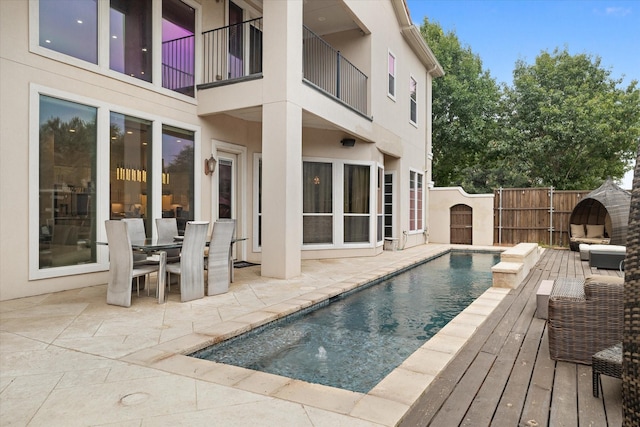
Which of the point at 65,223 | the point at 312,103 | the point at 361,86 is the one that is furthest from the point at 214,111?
the point at 361,86

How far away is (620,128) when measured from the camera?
16.6 metres

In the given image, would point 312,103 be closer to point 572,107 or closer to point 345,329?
point 345,329

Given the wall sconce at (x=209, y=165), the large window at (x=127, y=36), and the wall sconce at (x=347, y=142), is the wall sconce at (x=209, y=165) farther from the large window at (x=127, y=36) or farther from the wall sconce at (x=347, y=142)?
the wall sconce at (x=347, y=142)

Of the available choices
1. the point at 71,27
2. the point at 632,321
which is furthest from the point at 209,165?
the point at 632,321

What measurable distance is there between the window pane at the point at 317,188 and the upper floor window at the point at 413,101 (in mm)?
4950

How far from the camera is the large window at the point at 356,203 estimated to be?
375 inches

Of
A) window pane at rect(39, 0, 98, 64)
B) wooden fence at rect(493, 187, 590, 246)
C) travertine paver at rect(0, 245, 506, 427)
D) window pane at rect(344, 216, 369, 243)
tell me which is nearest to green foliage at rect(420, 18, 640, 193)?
wooden fence at rect(493, 187, 590, 246)

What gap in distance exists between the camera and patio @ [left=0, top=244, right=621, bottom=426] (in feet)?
7.13

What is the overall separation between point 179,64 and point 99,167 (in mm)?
2536

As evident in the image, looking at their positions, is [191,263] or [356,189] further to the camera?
[356,189]

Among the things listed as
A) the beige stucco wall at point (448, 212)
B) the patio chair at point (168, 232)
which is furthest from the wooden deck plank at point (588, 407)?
the beige stucco wall at point (448, 212)

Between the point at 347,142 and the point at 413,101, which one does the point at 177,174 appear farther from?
the point at 413,101

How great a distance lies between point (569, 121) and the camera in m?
16.7

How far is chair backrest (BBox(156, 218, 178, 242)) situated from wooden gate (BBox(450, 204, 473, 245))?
10556mm
